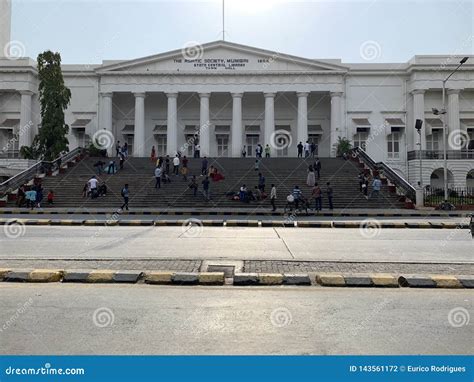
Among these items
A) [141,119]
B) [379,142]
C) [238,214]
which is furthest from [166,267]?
[379,142]

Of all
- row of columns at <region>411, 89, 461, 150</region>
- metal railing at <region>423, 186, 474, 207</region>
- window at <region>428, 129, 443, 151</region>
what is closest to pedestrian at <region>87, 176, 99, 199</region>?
metal railing at <region>423, 186, 474, 207</region>

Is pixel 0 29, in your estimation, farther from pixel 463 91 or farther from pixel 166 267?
pixel 166 267

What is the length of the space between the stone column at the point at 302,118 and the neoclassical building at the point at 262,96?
10 cm

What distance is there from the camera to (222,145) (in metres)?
47.2

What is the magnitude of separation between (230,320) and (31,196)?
2172 cm

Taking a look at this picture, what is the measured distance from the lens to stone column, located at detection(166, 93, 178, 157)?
43.3 metres

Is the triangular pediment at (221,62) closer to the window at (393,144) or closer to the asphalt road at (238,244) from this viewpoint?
the window at (393,144)

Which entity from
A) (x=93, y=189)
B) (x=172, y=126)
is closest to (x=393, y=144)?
(x=172, y=126)

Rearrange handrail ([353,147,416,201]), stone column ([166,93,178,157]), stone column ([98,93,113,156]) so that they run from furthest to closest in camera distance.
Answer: stone column ([98,93,113,156]) → stone column ([166,93,178,157]) → handrail ([353,147,416,201])

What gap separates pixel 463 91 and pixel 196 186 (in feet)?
106

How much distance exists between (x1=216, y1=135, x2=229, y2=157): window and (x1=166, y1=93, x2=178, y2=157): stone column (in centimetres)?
511

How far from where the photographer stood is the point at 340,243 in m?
12.3

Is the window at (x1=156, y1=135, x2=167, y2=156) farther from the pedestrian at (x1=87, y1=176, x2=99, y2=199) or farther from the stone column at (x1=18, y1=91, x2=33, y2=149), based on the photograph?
the pedestrian at (x1=87, y1=176, x2=99, y2=199)

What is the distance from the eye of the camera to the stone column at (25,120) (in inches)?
1713
